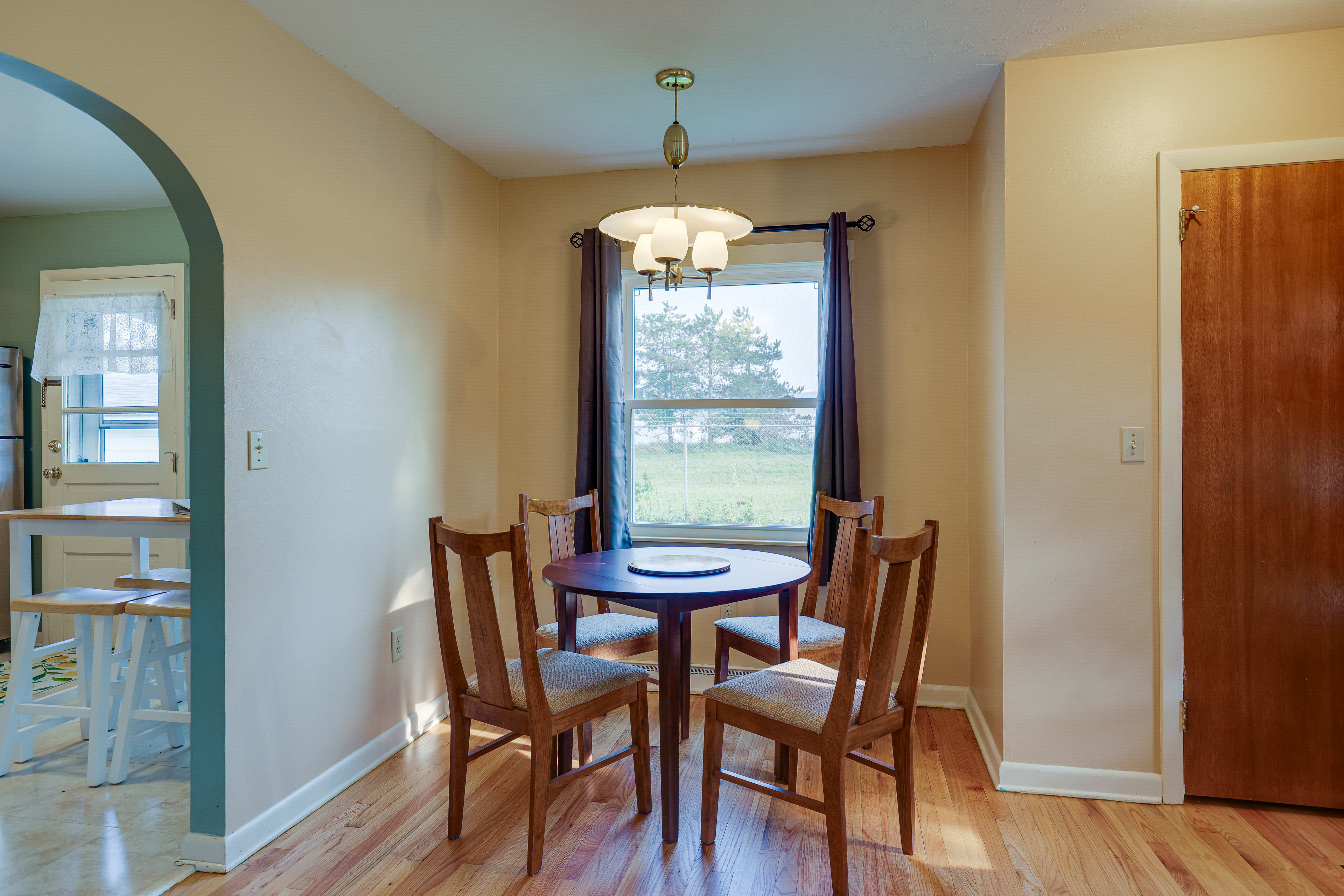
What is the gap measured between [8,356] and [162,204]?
126 centimetres

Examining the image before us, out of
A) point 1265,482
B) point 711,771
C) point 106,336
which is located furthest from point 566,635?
point 106,336

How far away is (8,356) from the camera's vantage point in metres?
4.25

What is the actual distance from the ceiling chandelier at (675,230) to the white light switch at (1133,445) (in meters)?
1.43

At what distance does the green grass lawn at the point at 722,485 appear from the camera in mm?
3572

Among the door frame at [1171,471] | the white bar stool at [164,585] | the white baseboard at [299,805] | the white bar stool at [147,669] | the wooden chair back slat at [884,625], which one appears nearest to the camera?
the wooden chair back slat at [884,625]

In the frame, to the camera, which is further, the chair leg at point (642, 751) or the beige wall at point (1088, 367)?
the beige wall at point (1088, 367)

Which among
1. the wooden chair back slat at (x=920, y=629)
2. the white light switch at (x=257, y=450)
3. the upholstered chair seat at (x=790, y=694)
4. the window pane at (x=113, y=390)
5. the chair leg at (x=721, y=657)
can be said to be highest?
the window pane at (x=113, y=390)

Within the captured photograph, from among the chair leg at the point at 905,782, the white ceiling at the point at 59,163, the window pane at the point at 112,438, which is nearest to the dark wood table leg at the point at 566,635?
the chair leg at the point at 905,782

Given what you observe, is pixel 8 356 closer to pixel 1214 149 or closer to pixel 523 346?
pixel 523 346

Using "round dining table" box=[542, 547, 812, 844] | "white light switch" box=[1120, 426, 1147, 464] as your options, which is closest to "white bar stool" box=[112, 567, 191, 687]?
"round dining table" box=[542, 547, 812, 844]

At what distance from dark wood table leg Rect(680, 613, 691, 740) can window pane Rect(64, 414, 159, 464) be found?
3396mm

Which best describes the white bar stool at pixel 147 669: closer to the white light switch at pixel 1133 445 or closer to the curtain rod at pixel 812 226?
the curtain rod at pixel 812 226

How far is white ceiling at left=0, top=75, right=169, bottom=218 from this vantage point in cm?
288

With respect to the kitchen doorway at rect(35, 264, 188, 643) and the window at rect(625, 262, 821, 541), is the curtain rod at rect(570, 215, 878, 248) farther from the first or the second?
the kitchen doorway at rect(35, 264, 188, 643)
